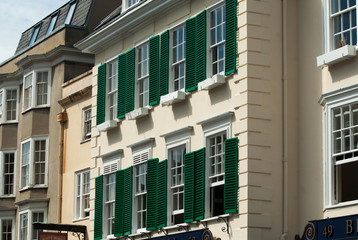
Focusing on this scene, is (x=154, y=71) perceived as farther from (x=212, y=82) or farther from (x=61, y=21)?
(x=61, y=21)

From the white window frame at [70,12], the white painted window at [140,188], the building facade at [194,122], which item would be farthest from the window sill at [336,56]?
the white window frame at [70,12]

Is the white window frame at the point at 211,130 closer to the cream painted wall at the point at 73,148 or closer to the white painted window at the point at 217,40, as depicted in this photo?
the white painted window at the point at 217,40

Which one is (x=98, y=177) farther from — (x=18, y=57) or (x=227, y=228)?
(x=18, y=57)

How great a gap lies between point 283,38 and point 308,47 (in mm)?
729

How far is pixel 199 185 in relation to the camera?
939 inches

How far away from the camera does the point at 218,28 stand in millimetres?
24141

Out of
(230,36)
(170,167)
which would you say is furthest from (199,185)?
(230,36)

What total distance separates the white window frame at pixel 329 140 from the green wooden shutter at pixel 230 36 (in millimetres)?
2904

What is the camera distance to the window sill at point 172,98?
82.5 ft

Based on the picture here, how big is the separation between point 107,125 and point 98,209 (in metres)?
2.55

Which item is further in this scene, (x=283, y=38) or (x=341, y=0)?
(x=283, y=38)

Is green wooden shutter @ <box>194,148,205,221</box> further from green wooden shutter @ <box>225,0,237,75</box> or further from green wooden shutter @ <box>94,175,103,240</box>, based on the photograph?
green wooden shutter @ <box>94,175,103,240</box>

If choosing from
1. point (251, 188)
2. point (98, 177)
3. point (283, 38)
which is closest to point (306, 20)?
point (283, 38)

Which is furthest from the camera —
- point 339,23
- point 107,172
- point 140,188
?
point 107,172
